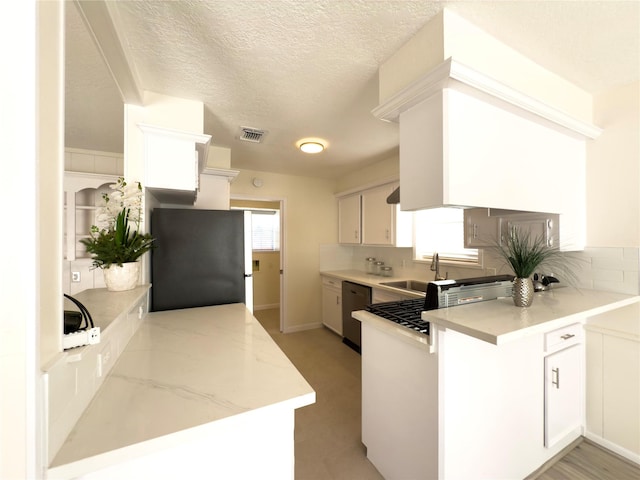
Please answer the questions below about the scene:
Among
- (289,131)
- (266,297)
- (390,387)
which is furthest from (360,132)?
(266,297)

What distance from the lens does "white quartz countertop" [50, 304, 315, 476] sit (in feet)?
2.11

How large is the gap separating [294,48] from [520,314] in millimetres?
1833

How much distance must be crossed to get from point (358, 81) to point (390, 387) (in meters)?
1.92

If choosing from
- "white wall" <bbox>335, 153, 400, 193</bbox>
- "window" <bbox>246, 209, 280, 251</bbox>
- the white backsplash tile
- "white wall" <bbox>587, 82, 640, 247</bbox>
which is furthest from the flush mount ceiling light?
"window" <bbox>246, 209, 280, 251</bbox>

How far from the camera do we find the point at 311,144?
9.12 feet

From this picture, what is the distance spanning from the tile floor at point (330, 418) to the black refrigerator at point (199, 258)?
42.7 inches

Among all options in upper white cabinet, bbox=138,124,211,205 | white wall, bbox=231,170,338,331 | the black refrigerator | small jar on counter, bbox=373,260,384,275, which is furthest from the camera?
white wall, bbox=231,170,338,331

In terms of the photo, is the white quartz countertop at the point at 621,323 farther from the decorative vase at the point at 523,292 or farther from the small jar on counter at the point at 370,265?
the small jar on counter at the point at 370,265

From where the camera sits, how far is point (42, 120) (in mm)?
576

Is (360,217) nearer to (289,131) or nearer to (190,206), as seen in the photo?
(289,131)

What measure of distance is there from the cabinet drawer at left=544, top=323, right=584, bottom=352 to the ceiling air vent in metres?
2.73

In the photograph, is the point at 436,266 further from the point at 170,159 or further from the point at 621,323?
the point at 170,159
